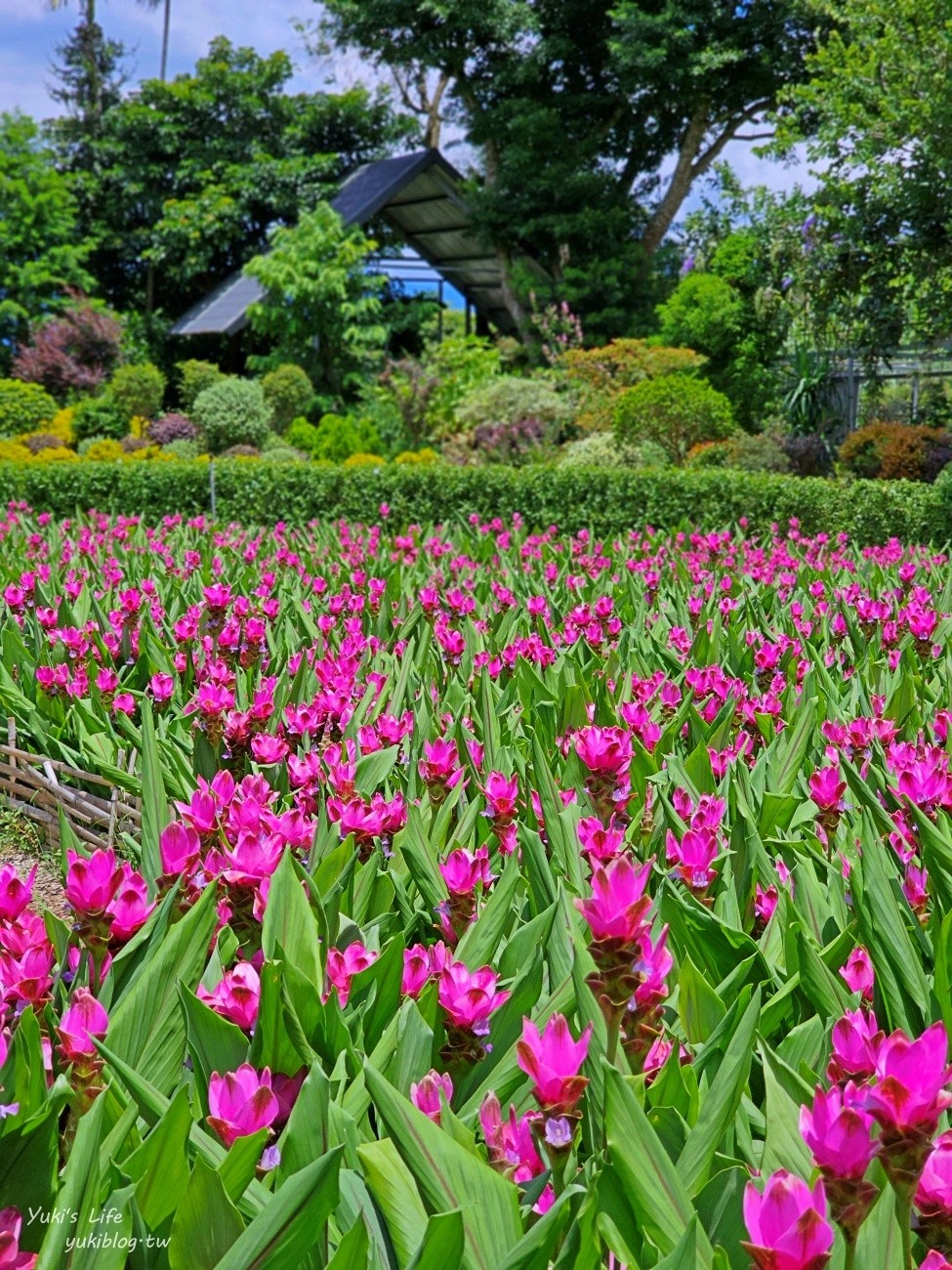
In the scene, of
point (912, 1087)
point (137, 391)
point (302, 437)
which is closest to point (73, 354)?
point (137, 391)

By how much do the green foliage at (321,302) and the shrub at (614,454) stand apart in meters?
8.64

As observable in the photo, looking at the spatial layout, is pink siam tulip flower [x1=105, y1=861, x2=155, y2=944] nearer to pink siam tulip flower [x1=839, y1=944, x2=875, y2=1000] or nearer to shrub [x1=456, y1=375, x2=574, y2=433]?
pink siam tulip flower [x1=839, y1=944, x2=875, y2=1000]

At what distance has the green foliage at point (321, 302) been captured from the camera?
911 inches

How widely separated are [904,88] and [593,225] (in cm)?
1008

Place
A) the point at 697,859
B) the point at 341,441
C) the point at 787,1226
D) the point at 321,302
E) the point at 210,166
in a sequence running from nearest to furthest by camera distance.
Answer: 1. the point at 787,1226
2. the point at 697,859
3. the point at 341,441
4. the point at 321,302
5. the point at 210,166

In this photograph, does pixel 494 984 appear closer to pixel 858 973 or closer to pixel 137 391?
pixel 858 973

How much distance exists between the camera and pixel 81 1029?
108cm

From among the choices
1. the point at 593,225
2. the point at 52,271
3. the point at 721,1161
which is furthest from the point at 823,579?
the point at 52,271

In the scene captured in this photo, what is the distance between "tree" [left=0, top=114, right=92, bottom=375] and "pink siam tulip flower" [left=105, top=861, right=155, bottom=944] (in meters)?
28.0

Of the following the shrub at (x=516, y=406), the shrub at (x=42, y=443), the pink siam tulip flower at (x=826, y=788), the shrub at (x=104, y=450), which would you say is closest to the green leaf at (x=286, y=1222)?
the pink siam tulip flower at (x=826, y=788)

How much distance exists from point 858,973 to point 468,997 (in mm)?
439

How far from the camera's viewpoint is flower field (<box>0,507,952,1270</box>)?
2.72 feet

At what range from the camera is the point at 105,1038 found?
1.10 meters

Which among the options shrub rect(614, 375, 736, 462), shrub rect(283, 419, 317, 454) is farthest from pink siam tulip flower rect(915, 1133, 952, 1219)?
shrub rect(283, 419, 317, 454)
